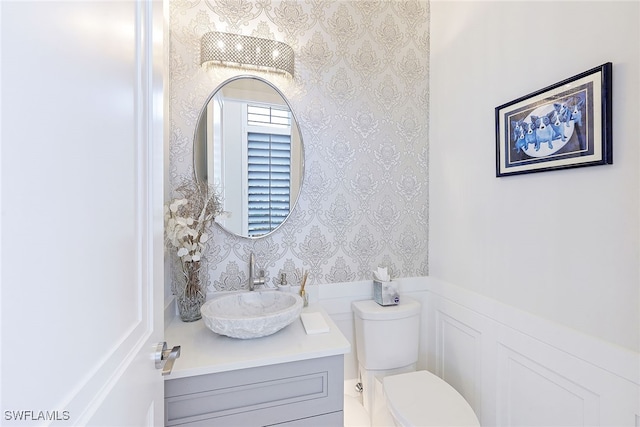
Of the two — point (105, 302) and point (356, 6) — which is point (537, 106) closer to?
point (356, 6)

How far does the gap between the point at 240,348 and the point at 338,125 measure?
1.20m

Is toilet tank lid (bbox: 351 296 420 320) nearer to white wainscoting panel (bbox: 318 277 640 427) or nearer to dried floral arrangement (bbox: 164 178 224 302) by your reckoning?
white wainscoting panel (bbox: 318 277 640 427)

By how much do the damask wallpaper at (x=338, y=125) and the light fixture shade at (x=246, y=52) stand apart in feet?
0.17

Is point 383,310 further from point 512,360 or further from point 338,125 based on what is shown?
point 338,125

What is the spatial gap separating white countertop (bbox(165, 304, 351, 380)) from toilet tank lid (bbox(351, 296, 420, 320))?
319 millimetres

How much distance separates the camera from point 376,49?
168 centimetres

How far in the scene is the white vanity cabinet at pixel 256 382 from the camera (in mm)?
954

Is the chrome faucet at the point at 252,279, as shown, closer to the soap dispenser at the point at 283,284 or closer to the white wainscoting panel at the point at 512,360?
the soap dispenser at the point at 283,284

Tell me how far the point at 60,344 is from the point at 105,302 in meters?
0.14

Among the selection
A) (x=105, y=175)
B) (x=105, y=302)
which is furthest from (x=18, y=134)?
(x=105, y=302)

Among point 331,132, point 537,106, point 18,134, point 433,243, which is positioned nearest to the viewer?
point 18,134

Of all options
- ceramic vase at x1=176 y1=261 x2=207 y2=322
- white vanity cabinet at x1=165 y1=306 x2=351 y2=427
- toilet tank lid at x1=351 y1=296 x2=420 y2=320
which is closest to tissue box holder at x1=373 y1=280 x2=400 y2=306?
toilet tank lid at x1=351 y1=296 x2=420 y2=320

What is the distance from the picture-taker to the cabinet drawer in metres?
0.95

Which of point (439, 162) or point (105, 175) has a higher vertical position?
point (439, 162)
